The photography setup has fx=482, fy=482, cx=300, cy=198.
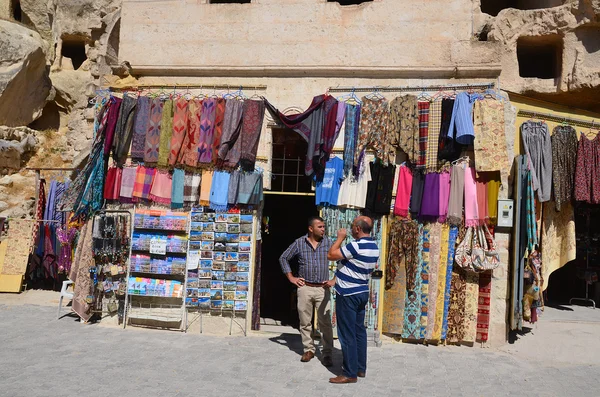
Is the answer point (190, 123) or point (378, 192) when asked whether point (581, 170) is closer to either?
point (378, 192)

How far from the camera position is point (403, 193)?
7.07 metres

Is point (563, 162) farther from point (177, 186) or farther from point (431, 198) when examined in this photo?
point (177, 186)

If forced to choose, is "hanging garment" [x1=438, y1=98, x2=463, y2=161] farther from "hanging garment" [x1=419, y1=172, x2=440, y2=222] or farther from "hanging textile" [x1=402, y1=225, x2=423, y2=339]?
"hanging textile" [x1=402, y1=225, x2=423, y2=339]

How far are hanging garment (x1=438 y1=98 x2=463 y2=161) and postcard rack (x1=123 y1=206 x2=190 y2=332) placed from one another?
3996 mm

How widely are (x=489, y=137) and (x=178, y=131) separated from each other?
467 cm

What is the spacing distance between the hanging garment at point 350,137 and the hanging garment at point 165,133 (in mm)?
2784

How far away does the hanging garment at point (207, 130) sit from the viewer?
24.5 ft

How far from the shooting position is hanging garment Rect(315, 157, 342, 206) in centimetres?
716

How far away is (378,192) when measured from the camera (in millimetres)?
7086

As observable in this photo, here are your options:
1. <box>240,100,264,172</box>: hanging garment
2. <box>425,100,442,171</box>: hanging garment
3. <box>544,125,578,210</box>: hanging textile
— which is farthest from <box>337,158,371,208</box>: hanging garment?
<box>544,125,578,210</box>: hanging textile

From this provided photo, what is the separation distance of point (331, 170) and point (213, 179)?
184cm

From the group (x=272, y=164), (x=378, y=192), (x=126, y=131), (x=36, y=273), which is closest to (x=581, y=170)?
(x=378, y=192)

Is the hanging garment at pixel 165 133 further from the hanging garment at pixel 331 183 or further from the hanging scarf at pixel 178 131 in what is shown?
the hanging garment at pixel 331 183

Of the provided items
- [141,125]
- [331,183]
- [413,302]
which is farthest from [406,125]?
[141,125]
